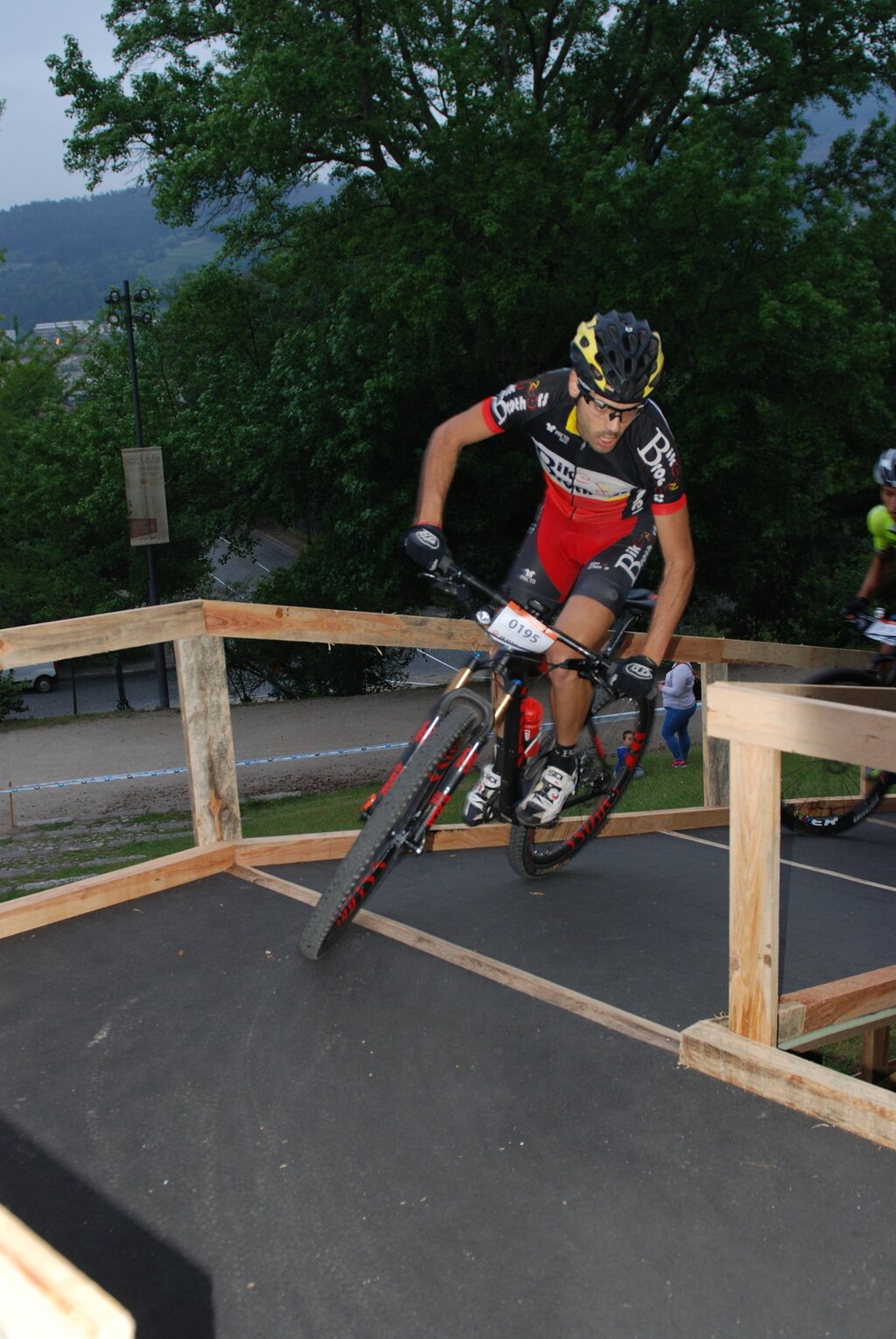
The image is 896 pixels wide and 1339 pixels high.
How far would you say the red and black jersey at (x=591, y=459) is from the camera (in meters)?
4.73

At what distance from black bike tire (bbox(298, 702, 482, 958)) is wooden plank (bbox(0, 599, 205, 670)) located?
1047mm

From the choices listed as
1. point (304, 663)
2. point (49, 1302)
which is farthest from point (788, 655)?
point (304, 663)

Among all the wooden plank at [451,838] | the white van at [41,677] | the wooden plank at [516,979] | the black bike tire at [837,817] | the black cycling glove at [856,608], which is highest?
the black cycling glove at [856,608]

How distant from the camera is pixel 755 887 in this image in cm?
303

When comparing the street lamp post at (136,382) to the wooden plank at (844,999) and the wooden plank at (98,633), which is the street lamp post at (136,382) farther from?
the wooden plank at (844,999)

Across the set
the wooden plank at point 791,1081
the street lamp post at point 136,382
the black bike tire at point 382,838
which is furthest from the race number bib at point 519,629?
the street lamp post at point 136,382

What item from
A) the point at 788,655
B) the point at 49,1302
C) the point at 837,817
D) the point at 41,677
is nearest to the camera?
the point at 49,1302

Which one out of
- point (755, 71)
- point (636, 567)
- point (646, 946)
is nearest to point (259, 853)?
point (646, 946)

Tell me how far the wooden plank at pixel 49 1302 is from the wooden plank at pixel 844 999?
2585 mm

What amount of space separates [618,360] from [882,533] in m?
3.35

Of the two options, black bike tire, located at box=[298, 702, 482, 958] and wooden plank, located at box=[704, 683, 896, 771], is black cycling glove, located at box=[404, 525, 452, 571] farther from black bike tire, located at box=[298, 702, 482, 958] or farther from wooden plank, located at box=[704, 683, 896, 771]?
wooden plank, located at box=[704, 683, 896, 771]

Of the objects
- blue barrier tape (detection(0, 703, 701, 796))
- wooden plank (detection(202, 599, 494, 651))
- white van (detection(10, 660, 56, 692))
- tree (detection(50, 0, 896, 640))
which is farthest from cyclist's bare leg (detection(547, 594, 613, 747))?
white van (detection(10, 660, 56, 692))

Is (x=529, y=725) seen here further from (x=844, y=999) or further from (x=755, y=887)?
(x=755, y=887)

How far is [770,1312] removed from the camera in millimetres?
2215
